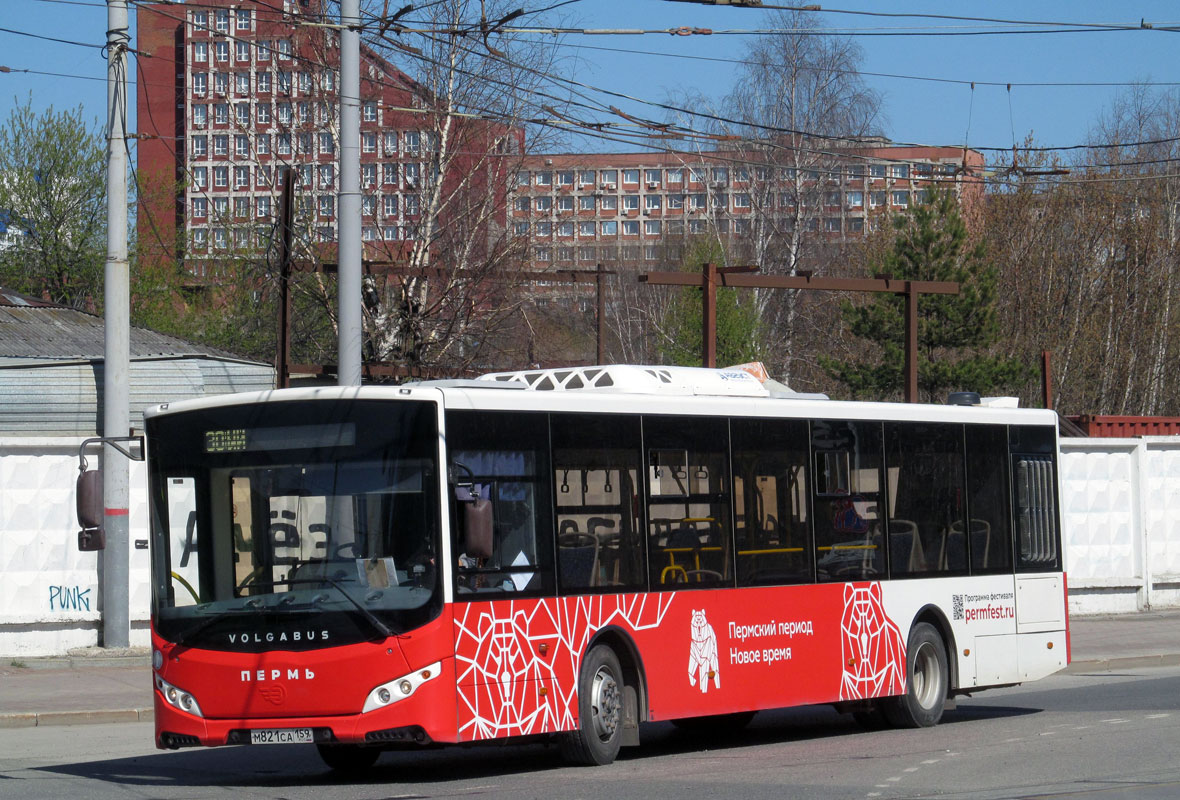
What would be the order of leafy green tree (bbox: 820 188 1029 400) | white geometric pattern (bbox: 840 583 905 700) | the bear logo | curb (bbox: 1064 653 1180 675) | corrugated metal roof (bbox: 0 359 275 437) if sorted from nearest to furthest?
the bear logo → white geometric pattern (bbox: 840 583 905 700) → curb (bbox: 1064 653 1180 675) → corrugated metal roof (bbox: 0 359 275 437) → leafy green tree (bbox: 820 188 1029 400)

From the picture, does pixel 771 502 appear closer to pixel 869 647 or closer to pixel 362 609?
pixel 869 647

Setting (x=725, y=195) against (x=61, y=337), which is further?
(x=725, y=195)

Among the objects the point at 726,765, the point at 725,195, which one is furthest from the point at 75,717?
the point at 725,195

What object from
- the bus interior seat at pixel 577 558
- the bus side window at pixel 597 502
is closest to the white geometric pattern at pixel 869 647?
the bus side window at pixel 597 502

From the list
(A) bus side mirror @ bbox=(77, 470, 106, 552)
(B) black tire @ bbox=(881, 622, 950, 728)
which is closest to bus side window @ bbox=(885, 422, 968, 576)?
(B) black tire @ bbox=(881, 622, 950, 728)

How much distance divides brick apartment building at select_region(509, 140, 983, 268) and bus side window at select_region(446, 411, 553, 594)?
1798 centimetres

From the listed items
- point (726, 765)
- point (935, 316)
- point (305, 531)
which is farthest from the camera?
point (935, 316)

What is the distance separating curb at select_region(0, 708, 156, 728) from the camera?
1460cm

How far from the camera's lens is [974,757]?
11117 millimetres

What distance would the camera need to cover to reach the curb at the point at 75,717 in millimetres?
14602

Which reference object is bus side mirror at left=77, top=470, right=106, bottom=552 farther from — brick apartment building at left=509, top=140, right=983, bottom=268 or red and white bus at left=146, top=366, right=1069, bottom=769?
brick apartment building at left=509, top=140, right=983, bottom=268

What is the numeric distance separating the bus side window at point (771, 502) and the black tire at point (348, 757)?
314 centimetres

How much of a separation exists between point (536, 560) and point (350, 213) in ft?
19.8

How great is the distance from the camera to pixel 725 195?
71625mm
